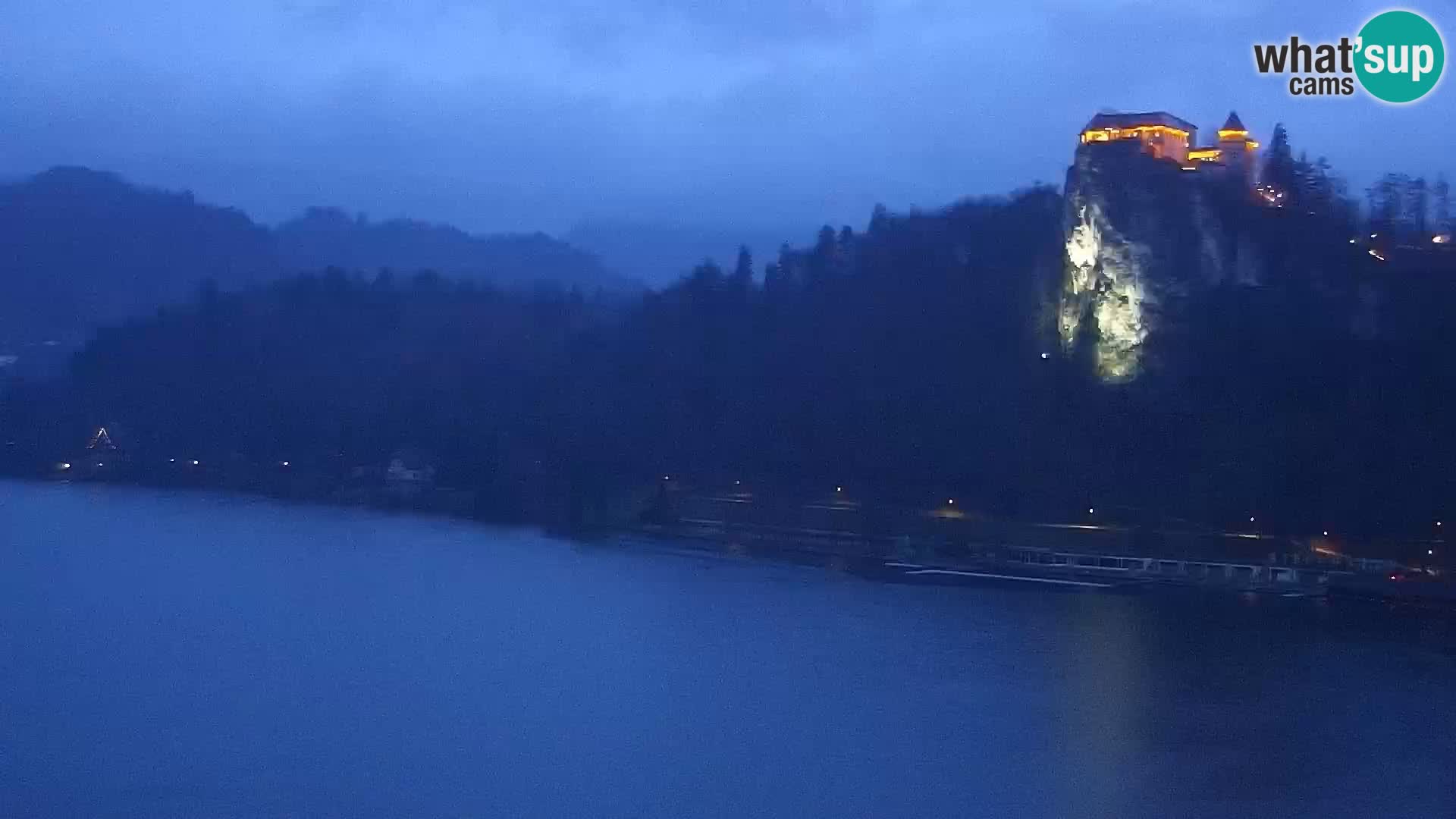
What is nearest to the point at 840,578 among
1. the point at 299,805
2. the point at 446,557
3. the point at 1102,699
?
the point at 446,557

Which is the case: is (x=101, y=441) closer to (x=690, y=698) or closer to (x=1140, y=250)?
(x=1140, y=250)

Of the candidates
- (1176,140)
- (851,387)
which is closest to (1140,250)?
(1176,140)

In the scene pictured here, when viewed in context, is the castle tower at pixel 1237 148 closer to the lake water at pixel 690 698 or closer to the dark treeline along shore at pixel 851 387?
the dark treeline along shore at pixel 851 387

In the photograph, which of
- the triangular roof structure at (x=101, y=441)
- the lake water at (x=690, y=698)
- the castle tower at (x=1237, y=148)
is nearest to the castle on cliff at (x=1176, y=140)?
the castle tower at (x=1237, y=148)

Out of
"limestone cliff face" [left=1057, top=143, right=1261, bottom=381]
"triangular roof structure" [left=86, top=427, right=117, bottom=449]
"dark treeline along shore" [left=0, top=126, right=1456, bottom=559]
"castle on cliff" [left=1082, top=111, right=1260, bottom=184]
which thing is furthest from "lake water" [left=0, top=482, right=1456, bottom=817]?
"triangular roof structure" [left=86, top=427, right=117, bottom=449]

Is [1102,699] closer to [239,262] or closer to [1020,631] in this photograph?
[1020,631]

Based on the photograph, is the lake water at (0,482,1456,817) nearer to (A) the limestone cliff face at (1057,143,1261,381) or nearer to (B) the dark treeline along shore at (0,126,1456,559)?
(B) the dark treeline along shore at (0,126,1456,559)
